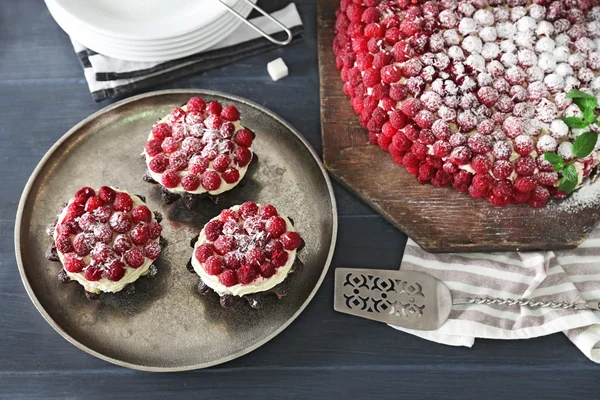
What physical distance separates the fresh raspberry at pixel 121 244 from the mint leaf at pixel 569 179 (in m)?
1.14

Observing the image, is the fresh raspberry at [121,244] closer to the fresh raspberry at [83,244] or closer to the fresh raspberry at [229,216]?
the fresh raspberry at [83,244]

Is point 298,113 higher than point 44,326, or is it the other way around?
point 298,113

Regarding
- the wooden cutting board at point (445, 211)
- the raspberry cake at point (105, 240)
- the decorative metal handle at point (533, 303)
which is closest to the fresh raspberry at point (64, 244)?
the raspberry cake at point (105, 240)

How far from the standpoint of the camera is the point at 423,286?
1794mm

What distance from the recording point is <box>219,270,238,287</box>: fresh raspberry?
162cm

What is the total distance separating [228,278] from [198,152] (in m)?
0.37

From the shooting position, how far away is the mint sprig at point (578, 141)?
5.71 feet

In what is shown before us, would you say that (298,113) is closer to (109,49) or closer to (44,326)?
(109,49)

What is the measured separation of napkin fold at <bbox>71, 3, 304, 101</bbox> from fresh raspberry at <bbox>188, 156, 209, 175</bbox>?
1.46ft

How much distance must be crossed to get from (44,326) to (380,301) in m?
0.90

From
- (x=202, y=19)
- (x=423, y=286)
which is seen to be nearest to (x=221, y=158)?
(x=202, y=19)

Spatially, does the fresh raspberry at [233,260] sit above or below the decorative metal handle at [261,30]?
below

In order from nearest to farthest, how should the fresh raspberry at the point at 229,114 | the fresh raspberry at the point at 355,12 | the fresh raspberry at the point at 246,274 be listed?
the fresh raspberry at the point at 246,274, the fresh raspberry at the point at 229,114, the fresh raspberry at the point at 355,12

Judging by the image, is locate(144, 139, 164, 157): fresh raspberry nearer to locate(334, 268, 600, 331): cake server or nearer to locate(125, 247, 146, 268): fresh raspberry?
locate(125, 247, 146, 268): fresh raspberry
